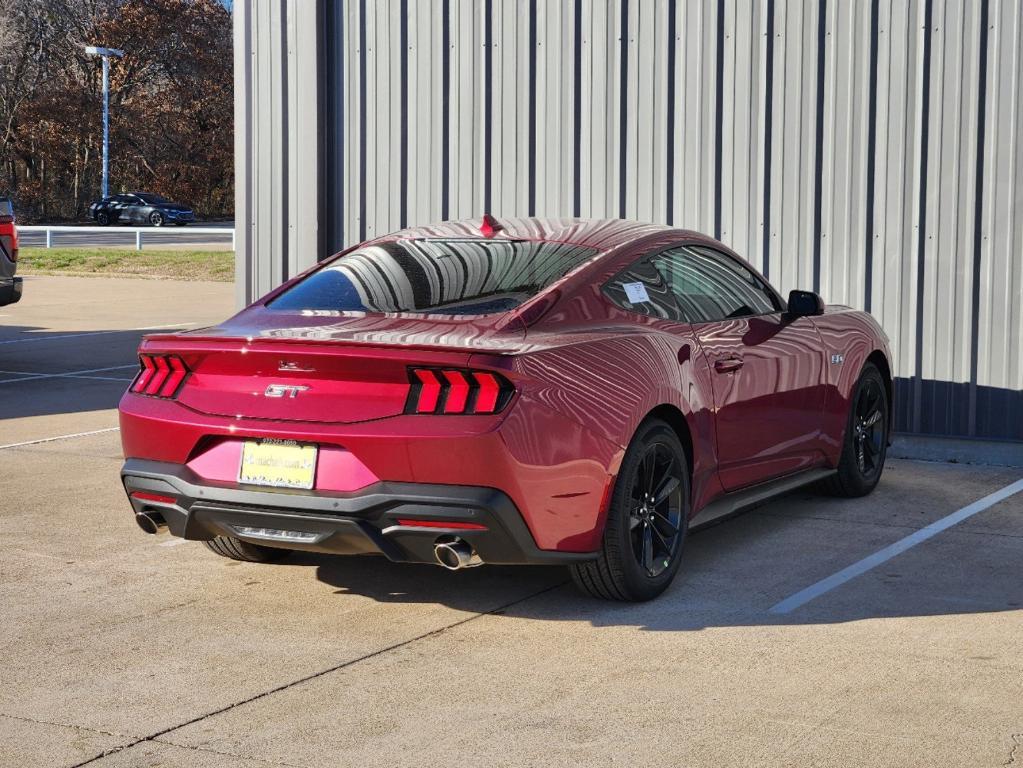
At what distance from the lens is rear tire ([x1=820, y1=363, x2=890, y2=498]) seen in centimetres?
805

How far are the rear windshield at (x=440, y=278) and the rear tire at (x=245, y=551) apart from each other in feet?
3.35

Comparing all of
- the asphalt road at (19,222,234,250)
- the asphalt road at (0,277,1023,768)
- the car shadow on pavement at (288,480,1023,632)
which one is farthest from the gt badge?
the asphalt road at (19,222,234,250)

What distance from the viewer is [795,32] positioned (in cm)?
1014

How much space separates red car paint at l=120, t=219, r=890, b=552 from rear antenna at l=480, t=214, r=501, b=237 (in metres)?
0.30

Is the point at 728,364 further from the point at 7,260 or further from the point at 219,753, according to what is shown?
the point at 7,260

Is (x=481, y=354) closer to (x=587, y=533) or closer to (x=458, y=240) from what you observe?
(x=587, y=533)

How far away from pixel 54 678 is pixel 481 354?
1755 mm

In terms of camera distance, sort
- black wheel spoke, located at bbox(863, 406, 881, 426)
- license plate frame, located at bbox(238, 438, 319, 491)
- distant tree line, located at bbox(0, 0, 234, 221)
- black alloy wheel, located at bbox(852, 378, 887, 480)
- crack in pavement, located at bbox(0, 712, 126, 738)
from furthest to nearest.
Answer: distant tree line, located at bbox(0, 0, 234, 221) < black wheel spoke, located at bbox(863, 406, 881, 426) < black alloy wheel, located at bbox(852, 378, 887, 480) < license plate frame, located at bbox(238, 438, 319, 491) < crack in pavement, located at bbox(0, 712, 126, 738)

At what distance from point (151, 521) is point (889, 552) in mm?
3180

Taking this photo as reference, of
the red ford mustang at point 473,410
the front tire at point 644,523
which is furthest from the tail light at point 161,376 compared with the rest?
the front tire at point 644,523

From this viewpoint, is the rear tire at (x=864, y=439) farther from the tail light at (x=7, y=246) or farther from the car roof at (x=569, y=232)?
the tail light at (x=7, y=246)

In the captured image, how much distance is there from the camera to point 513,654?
540 centimetres

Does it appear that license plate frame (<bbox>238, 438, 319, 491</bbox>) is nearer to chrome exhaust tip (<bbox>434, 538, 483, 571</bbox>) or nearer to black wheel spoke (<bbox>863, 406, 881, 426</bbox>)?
chrome exhaust tip (<bbox>434, 538, 483, 571</bbox>)

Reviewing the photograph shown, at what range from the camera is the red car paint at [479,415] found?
5.44m
